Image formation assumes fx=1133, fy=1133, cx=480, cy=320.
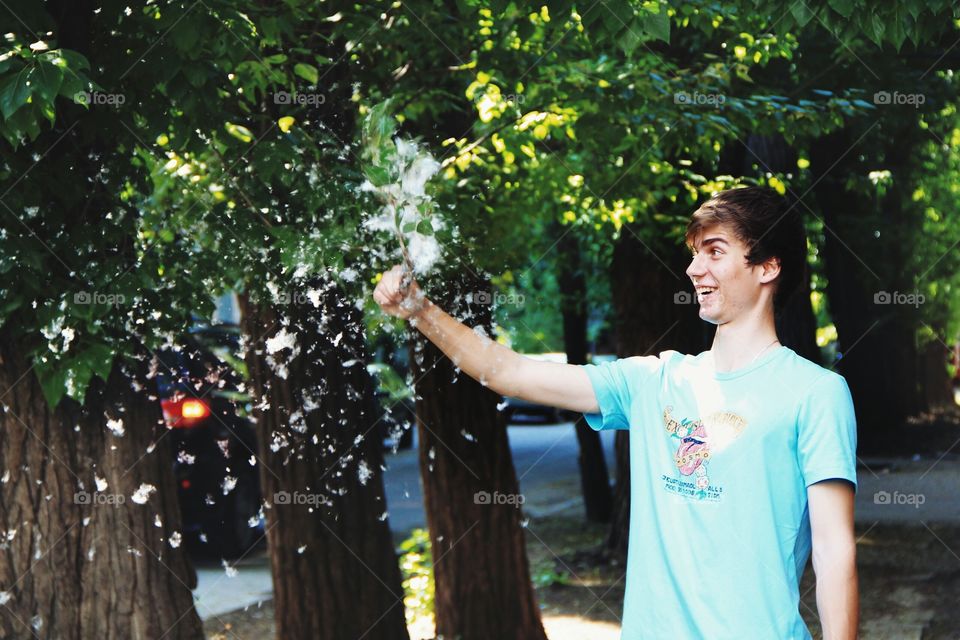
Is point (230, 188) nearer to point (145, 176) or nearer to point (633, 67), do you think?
point (145, 176)

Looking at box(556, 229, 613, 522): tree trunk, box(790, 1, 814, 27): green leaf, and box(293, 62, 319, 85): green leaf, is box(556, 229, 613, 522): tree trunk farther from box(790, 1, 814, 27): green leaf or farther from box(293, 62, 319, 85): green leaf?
box(790, 1, 814, 27): green leaf

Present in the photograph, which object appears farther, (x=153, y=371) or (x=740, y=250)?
(x=153, y=371)

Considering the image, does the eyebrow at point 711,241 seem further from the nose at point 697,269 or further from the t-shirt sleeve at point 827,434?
the t-shirt sleeve at point 827,434

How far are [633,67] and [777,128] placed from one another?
940 millimetres

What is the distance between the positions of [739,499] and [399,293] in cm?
86

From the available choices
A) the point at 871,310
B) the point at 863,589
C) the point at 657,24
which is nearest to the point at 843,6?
the point at 657,24

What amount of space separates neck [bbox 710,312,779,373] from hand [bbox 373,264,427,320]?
68 centimetres

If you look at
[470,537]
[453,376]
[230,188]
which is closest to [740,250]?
[230,188]

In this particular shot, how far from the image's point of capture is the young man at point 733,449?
2.30 metres

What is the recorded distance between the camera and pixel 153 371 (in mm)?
4797

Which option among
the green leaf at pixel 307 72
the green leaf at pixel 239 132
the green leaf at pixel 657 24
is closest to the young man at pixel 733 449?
the green leaf at pixel 657 24

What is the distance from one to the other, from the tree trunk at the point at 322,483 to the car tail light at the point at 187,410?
127cm

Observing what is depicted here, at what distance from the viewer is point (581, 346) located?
11602mm

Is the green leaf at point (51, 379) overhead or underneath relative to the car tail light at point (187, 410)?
underneath
